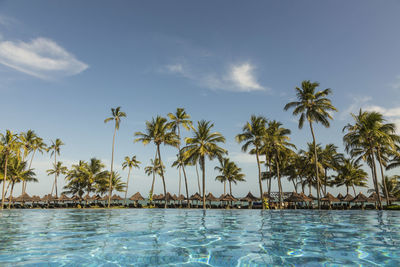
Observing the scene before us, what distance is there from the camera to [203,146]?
104 ft

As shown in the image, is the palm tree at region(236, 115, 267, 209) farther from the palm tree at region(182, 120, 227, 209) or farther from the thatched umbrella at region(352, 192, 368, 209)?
the thatched umbrella at region(352, 192, 368, 209)

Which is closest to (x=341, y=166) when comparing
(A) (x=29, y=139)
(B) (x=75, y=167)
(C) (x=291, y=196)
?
(C) (x=291, y=196)

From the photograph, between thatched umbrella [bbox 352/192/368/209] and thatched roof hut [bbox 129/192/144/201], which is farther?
thatched roof hut [bbox 129/192/144/201]

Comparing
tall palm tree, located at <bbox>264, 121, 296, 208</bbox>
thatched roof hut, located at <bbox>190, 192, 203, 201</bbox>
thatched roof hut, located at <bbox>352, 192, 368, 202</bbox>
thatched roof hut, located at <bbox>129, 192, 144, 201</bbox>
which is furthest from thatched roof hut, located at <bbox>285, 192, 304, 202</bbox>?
thatched roof hut, located at <bbox>129, 192, 144, 201</bbox>

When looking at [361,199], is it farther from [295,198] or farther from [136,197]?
[136,197]

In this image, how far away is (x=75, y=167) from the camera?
44812mm

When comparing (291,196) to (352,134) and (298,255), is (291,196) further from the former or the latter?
(298,255)

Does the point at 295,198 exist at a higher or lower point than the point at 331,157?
lower

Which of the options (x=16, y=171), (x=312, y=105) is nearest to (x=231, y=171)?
(x=312, y=105)

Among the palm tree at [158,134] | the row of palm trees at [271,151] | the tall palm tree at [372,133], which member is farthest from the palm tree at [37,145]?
the tall palm tree at [372,133]

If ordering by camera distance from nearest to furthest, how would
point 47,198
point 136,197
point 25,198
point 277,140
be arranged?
point 277,140, point 136,197, point 25,198, point 47,198

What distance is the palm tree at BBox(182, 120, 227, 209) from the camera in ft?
104

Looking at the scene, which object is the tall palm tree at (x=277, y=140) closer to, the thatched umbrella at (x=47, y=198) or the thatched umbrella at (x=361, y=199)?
the thatched umbrella at (x=361, y=199)

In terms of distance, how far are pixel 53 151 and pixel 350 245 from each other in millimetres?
60203
